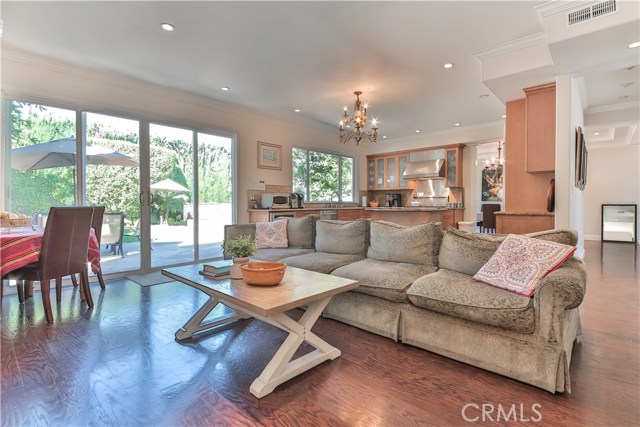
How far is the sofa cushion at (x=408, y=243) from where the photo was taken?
8.64ft

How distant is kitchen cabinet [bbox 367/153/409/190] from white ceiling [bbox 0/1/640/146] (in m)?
3.13

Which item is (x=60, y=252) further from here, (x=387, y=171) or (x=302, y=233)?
(x=387, y=171)

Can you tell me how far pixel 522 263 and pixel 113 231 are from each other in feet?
15.3

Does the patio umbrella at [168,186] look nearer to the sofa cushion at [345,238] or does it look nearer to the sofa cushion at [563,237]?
the sofa cushion at [345,238]

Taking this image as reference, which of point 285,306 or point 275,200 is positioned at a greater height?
point 275,200

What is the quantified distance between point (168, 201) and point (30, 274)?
213cm

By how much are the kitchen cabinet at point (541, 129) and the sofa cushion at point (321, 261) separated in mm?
2789

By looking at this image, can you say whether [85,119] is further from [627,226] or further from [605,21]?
[627,226]

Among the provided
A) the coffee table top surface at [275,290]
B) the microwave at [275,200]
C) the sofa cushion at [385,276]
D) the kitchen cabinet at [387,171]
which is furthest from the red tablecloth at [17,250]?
the kitchen cabinet at [387,171]

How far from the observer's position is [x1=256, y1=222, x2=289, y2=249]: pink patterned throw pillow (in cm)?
374

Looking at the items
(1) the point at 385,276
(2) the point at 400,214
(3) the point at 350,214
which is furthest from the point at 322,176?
(1) the point at 385,276

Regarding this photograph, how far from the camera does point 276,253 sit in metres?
3.37

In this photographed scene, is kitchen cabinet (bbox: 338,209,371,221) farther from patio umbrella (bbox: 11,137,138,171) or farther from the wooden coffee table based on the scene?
the wooden coffee table

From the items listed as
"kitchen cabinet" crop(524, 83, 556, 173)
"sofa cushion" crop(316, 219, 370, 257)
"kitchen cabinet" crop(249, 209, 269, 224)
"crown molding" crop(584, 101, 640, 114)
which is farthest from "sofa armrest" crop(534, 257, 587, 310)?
"crown molding" crop(584, 101, 640, 114)
